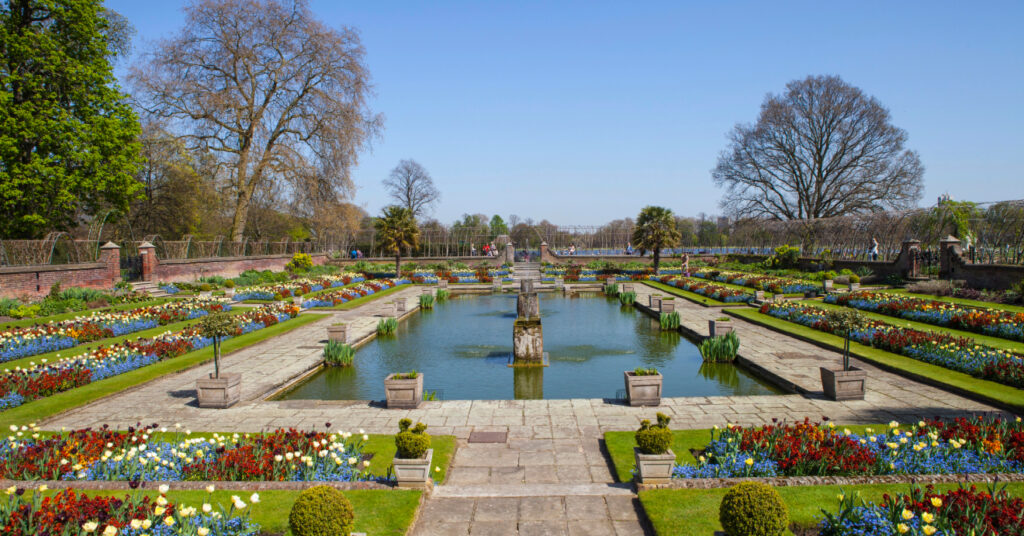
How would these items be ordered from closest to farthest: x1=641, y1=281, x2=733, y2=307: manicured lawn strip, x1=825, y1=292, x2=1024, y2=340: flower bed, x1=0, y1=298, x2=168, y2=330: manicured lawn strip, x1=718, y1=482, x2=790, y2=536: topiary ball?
x1=718, y1=482, x2=790, y2=536: topiary ball < x1=825, y1=292, x2=1024, y2=340: flower bed < x1=0, y1=298, x2=168, y2=330: manicured lawn strip < x1=641, y1=281, x2=733, y2=307: manicured lawn strip

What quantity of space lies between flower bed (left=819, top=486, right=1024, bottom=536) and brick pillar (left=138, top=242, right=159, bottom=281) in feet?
112

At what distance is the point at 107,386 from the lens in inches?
471

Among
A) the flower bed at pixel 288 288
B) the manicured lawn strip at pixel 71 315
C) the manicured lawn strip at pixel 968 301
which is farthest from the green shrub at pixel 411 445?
the flower bed at pixel 288 288

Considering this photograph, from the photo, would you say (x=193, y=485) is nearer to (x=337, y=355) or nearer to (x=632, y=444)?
(x=632, y=444)

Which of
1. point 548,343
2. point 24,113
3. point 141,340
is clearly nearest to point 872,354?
Result: point 548,343

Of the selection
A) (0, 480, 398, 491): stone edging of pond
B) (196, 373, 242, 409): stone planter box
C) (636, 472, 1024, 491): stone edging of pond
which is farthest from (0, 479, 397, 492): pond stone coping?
(196, 373, 242, 409): stone planter box

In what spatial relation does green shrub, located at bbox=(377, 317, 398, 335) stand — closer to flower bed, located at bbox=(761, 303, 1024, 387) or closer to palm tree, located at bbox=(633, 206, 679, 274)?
flower bed, located at bbox=(761, 303, 1024, 387)

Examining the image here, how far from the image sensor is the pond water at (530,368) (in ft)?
40.7

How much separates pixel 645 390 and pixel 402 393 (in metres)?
4.52

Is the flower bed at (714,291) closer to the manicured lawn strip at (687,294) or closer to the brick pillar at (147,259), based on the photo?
the manicured lawn strip at (687,294)

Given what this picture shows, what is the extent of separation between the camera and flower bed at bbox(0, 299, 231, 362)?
14828mm

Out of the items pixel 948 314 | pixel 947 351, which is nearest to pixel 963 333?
pixel 948 314

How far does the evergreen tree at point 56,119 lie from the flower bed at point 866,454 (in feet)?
98.2

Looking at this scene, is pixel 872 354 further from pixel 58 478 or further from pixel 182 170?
pixel 182 170
